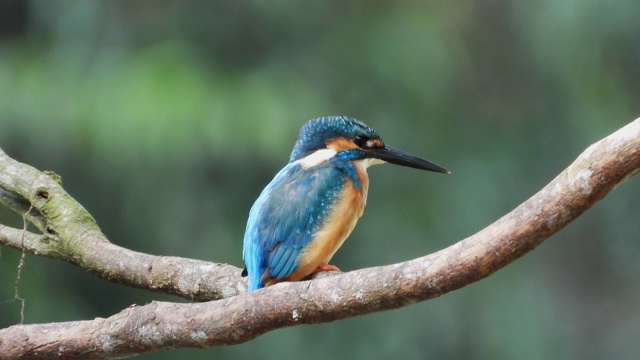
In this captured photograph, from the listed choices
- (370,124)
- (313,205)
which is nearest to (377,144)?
(313,205)

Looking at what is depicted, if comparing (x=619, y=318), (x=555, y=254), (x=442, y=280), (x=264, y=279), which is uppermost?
(x=555, y=254)

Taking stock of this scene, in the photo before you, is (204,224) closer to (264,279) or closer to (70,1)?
(70,1)

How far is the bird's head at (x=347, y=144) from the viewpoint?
352 cm

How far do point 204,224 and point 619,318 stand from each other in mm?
2835

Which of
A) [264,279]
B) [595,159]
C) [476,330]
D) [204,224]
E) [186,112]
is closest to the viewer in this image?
[595,159]

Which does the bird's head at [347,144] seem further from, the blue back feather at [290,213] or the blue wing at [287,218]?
the blue wing at [287,218]

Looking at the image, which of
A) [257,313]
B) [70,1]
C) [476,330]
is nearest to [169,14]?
[70,1]

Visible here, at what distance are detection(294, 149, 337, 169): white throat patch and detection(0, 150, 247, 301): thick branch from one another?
1.48 ft

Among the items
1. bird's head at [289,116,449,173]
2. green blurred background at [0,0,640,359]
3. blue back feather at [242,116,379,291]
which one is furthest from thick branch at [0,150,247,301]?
green blurred background at [0,0,640,359]

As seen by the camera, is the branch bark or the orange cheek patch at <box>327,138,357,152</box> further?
the orange cheek patch at <box>327,138,357,152</box>

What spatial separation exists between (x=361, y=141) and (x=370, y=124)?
337 cm

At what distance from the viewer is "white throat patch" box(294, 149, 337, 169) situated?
3484 millimetres

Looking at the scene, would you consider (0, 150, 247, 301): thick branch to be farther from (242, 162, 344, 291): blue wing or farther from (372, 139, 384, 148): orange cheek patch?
(372, 139, 384, 148): orange cheek patch

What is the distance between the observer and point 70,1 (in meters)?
6.93
